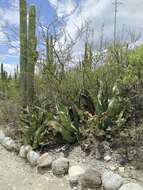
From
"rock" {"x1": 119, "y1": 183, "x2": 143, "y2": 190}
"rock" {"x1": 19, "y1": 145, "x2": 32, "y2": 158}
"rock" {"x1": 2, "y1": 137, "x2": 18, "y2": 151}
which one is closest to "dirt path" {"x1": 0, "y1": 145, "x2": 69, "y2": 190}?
"rock" {"x1": 19, "y1": 145, "x2": 32, "y2": 158}

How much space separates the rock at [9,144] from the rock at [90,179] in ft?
9.80

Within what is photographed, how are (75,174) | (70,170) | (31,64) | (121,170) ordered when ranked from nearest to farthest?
(121,170) < (75,174) < (70,170) < (31,64)

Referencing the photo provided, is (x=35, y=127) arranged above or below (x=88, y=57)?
below

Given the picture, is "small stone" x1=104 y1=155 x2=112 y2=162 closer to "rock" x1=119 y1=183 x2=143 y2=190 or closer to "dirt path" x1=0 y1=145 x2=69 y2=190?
"dirt path" x1=0 y1=145 x2=69 y2=190

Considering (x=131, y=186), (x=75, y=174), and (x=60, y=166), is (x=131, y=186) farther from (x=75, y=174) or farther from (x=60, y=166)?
(x=60, y=166)

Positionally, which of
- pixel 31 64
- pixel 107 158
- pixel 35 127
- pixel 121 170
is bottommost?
pixel 121 170

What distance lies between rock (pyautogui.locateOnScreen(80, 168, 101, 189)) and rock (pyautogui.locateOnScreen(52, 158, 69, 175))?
70 centimetres

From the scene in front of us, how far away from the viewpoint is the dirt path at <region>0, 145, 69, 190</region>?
680 centimetres

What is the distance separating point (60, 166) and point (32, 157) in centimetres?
110

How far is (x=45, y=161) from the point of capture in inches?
294

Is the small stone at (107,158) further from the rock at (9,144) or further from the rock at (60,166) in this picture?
the rock at (9,144)

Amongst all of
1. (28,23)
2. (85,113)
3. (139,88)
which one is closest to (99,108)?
(85,113)

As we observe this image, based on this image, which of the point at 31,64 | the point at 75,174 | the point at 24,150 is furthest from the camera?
the point at 31,64

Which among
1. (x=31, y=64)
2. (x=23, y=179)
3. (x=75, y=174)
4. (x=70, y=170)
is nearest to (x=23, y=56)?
(x=31, y=64)
